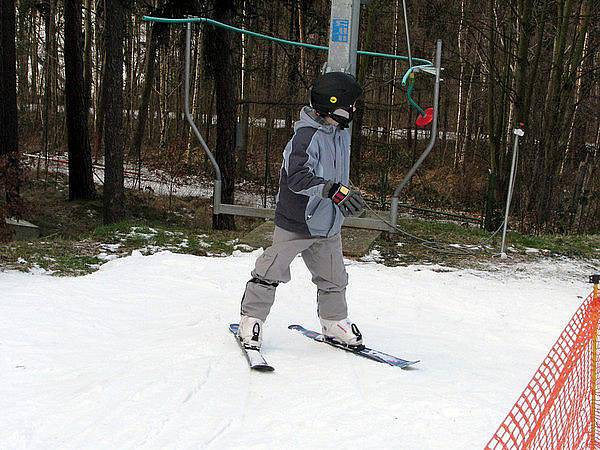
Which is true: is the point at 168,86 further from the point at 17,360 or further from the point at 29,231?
the point at 17,360

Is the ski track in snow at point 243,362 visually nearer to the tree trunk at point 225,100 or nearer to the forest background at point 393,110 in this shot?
the forest background at point 393,110

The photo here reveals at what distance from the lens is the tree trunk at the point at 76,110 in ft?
45.0

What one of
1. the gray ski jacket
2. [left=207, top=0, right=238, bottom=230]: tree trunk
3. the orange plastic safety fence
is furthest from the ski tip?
[left=207, top=0, right=238, bottom=230]: tree trunk

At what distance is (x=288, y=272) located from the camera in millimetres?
3789

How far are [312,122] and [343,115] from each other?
17cm

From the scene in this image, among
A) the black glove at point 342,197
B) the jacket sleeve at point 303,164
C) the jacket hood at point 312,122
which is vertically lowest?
the black glove at point 342,197

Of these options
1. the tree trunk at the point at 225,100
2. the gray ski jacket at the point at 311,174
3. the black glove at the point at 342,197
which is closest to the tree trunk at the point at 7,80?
the tree trunk at the point at 225,100

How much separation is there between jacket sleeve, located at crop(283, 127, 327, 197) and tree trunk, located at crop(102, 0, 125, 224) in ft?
26.5

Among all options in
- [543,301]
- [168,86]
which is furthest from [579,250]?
[168,86]

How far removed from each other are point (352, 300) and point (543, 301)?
5.40 feet

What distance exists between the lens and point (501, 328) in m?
4.86

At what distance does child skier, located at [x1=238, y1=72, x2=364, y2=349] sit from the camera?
3576mm

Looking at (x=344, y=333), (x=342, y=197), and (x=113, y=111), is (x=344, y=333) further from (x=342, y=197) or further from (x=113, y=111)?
(x=113, y=111)

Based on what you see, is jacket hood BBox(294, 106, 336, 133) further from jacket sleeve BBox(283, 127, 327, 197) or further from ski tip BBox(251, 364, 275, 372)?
ski tip BBox(251, 364, 275, 372)
